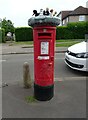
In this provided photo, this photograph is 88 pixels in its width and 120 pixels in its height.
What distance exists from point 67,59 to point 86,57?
3.01 ft

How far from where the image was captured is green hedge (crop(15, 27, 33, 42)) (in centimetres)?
3103

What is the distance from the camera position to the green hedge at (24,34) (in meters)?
31.0

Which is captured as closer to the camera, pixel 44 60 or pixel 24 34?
pixel 44 60

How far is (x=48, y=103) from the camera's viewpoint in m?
4.90

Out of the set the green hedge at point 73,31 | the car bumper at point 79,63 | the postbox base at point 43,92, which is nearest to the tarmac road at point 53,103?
the postbox base at point 43,92

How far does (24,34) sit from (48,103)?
26.9m

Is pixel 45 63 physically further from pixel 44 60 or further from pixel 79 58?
pixel 79 58

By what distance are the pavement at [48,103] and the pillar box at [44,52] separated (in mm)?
274

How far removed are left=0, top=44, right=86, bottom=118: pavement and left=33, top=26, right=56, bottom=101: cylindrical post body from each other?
242 mm

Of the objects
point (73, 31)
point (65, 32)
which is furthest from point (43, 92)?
point (73, 31)

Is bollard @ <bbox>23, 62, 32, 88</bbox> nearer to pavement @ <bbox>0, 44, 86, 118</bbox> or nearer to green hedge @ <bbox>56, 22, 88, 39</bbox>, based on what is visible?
pavement @ <bbox>0, 44, 86, 118</bbox>

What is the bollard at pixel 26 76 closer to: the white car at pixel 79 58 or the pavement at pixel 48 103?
the pavement at pixel 48 103

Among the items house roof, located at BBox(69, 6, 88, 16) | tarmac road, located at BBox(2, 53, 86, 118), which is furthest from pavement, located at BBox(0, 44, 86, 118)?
house roof, located at BBox(69, 6, 88, 16)

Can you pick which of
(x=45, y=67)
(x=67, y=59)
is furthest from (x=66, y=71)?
(x=45, y=67)
